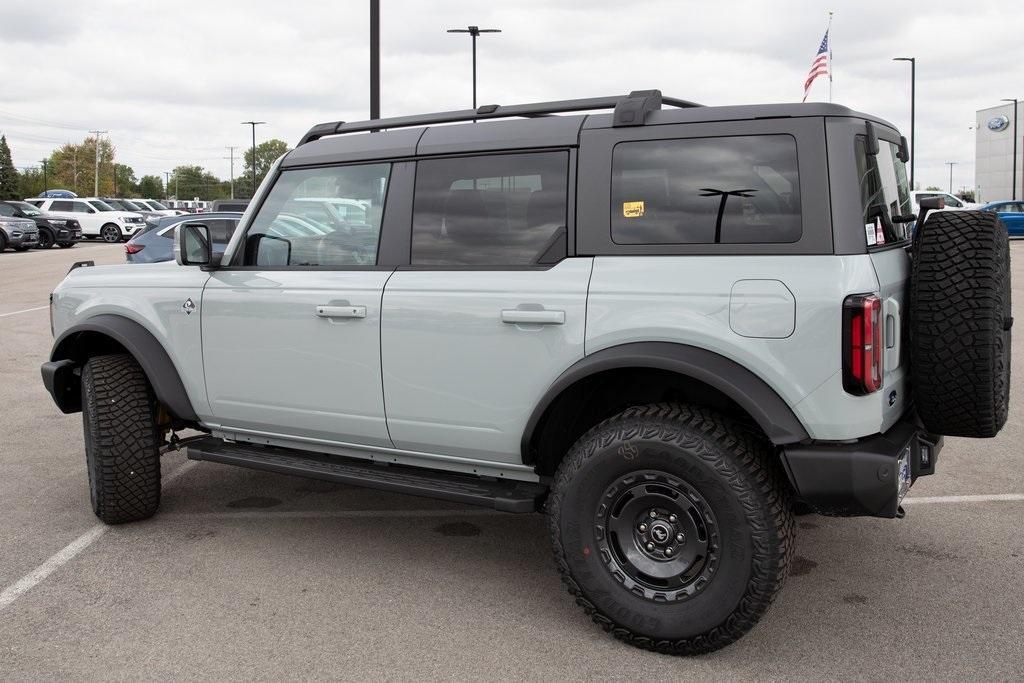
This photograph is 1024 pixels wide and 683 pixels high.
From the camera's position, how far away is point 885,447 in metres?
3.21

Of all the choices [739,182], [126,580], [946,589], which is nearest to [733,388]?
[739,182]

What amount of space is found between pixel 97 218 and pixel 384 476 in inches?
1499

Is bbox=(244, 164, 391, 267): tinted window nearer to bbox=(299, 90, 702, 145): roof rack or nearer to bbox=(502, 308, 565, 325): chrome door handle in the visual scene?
bbox=(299, 90, 702, 145): roof rack

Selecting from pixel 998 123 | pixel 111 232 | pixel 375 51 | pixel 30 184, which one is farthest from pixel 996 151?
pixel 30 184

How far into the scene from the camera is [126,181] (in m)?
163

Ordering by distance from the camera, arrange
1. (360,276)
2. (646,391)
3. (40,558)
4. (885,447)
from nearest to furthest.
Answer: (885,447)
(646,391)
(360,276)
(40,558)

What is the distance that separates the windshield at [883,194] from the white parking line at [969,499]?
1.79 metres

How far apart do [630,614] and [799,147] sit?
1.76 m

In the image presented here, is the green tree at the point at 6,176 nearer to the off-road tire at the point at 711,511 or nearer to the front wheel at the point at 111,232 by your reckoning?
the front wheel at the point at 111,232

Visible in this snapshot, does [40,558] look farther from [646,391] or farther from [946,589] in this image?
[946,589]

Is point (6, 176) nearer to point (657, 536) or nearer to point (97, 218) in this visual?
point (97, 218)

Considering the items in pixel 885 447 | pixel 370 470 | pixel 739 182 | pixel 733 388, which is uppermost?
pixel 739 182

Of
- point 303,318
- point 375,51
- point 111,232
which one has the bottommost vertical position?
point 303,318

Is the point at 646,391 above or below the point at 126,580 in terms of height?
above
